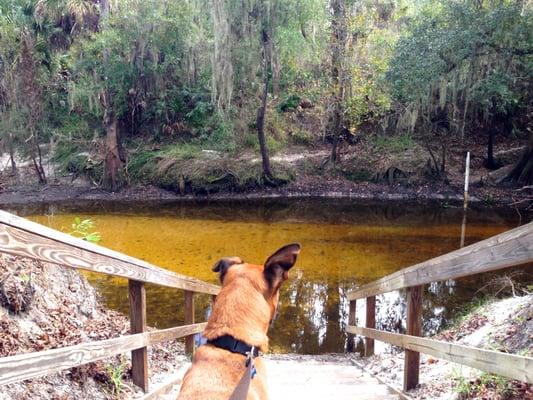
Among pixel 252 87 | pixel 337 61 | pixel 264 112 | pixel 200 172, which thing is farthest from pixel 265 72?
pixel 200 172

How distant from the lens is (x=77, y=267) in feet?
7.33

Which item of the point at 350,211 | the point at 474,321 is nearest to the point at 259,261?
the point at 474,321

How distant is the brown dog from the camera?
192cm

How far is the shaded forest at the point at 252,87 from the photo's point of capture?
55.4ft

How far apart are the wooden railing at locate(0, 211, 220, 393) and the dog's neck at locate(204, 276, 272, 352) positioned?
0.66m

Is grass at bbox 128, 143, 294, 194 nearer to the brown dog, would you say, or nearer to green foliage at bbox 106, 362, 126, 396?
green foliage at bbox 106, 362, 126, 396

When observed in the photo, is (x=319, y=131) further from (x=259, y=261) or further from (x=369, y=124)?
(x=259, y=261)

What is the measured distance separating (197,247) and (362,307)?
5.26 m

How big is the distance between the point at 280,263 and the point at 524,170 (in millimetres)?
18926

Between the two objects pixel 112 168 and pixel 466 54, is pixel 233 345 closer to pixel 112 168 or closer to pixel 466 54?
pixel 466 54

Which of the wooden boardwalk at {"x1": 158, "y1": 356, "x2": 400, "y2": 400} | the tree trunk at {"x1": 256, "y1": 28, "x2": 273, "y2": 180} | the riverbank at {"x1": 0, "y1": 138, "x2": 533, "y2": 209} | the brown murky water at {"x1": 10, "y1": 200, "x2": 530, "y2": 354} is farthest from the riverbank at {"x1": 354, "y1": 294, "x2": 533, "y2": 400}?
Result: the riverbank at {"x1": 0, "y1": 138, "x2": 533, "y2": 209}

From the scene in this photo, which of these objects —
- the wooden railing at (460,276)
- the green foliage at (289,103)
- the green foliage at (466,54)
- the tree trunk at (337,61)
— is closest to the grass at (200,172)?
the tree trunk at (337,61)

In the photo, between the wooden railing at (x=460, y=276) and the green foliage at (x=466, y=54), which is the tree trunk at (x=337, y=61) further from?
the wooden railing at (x=460, y=276)

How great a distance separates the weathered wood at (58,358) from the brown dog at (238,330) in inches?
22.0
